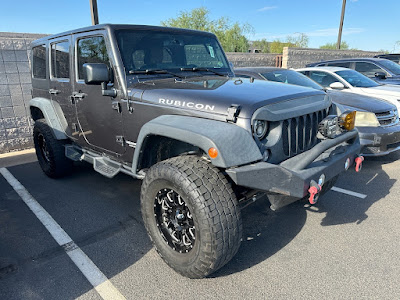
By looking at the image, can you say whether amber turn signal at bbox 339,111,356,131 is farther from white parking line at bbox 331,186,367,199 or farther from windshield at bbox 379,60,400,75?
windshield at bbox 379,60,400,75

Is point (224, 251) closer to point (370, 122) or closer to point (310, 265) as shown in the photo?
point (310, 265)

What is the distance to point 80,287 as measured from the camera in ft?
7.82

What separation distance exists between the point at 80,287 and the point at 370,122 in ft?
14.8

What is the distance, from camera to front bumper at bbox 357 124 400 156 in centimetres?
450

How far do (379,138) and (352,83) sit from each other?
2.52m

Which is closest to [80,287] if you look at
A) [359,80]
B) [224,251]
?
[224,251]

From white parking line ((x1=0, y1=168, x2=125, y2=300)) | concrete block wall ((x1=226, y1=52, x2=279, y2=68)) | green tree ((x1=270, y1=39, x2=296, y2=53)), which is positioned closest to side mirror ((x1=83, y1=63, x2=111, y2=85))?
white parking line ((x1=0, y1=168, x2=125, y2=300))

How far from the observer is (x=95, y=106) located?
3.39 metres

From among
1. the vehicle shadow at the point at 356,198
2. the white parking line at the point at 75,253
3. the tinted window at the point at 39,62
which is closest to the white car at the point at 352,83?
the vehicle shadow at the point at 356,198

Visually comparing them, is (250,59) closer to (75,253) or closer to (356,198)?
(356,198)

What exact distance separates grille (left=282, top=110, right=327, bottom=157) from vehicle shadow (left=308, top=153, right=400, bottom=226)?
109 cm

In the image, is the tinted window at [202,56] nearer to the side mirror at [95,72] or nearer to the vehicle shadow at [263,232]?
the side mirror at [95,72]

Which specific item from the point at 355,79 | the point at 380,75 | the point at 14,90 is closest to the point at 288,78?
the point at 355,79

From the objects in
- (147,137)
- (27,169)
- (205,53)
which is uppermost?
(205,53)
